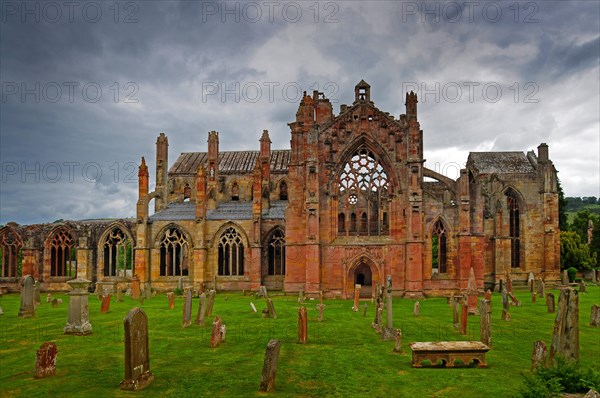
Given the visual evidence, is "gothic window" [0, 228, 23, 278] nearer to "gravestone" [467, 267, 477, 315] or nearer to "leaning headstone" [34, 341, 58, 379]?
"leaning headstone" [34, 341, 58, 379]

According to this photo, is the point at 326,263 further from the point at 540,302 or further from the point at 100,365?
the point at 100,365

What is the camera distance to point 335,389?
11875 millimetres

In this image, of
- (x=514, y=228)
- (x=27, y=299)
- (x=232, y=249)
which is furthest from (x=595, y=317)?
(x=232, y=249)

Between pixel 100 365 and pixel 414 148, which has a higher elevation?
pixel 414 148

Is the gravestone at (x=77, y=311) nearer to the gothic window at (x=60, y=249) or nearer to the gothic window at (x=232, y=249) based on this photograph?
the gothic window at (x=232, y=249)

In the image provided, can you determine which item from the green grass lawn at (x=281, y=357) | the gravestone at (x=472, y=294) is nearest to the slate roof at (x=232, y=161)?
the green grass lawn at (x=281, y=357)

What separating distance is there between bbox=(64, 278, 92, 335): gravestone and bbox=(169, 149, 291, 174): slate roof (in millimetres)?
33571

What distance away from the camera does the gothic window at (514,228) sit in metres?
45.8

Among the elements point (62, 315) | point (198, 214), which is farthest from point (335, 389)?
point (198, 214)

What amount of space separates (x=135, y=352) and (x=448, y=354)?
807 centimetres

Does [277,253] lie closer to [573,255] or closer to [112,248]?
[112,248]

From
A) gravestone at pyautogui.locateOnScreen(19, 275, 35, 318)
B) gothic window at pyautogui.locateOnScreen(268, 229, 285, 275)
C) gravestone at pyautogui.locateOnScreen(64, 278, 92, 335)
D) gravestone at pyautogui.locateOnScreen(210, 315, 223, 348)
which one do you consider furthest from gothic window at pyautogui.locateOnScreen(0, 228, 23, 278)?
gravestone at pyautogui.locateOnScreen(210, 315, 223, 348)

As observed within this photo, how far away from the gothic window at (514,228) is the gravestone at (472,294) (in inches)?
941

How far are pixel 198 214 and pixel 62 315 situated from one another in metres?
17.0
